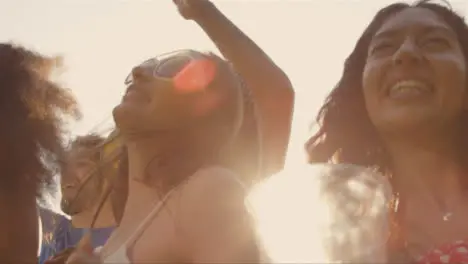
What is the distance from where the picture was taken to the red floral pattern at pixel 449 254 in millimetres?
2371

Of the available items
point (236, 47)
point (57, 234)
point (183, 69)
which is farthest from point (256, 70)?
point (57, 234)

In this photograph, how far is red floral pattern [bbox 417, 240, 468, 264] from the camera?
7.78ft

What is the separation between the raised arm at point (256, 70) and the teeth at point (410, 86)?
1.25 feet

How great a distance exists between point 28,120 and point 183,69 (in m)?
0.70

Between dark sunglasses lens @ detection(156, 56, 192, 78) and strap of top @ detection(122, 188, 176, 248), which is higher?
dark sunglasses lens @ detection(156, 56, 192, 78)

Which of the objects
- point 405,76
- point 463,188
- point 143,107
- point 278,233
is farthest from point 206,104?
point 463,188

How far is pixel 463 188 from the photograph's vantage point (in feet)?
9.27

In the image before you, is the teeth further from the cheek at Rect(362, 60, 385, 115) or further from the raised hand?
the raised hand

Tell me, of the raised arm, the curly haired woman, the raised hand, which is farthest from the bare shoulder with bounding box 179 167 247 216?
the raised hand

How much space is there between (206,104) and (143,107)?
0.17 m

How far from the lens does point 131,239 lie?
77.5 inches

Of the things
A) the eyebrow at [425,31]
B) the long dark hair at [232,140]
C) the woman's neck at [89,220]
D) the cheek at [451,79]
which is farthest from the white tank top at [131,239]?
the eyebrow at [425,31]

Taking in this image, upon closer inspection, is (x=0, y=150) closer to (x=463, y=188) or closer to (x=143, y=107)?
(x=143, y=107)

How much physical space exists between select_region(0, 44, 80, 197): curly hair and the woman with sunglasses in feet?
1.57
